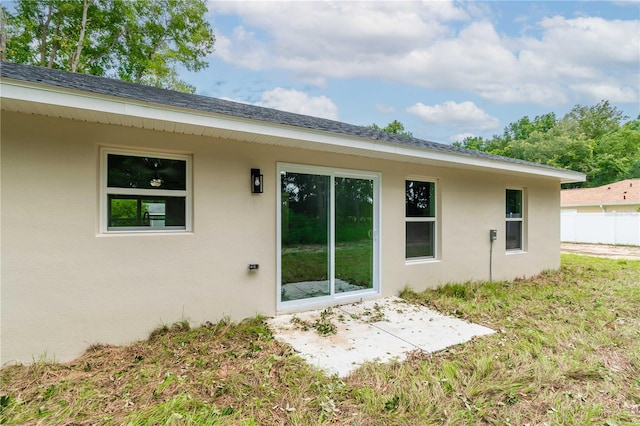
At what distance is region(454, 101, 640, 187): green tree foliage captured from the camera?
27.0 metres

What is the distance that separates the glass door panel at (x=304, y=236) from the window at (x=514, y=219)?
15.9 feet

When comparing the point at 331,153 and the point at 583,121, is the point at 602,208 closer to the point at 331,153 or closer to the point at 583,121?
the point at 583,121

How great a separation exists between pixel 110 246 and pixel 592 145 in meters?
35.8

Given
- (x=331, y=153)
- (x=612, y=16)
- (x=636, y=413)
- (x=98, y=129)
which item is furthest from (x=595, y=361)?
(x=612, y=16)

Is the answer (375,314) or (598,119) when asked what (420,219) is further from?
(598,119)

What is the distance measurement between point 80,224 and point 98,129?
1.03 metres

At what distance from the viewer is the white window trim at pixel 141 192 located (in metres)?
3.47

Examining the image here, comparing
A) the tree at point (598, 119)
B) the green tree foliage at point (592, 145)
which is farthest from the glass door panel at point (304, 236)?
the tree at point (598, 119)

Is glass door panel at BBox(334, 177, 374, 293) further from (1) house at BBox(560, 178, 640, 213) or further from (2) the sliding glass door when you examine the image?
(1) house at BBox(560, 178, 640, 213)

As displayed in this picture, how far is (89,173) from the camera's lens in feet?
11.0

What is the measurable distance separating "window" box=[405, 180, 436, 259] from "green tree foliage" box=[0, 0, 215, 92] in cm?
1601

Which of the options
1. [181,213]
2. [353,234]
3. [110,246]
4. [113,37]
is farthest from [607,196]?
[113,37]

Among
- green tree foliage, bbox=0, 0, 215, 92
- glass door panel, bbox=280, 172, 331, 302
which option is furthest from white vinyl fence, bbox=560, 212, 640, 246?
green tree foliage, bbox=0, 0, 215, 92

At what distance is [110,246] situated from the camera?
3.45 metres
